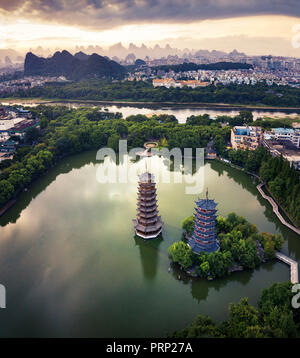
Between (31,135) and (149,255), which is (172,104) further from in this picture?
(149,255)

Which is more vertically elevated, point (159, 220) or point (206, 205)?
point (206, 205)

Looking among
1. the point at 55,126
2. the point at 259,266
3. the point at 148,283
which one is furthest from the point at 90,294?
the point at 55,126

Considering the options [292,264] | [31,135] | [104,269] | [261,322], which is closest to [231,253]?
[292,264]

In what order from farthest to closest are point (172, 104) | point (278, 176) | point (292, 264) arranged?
point (172, 104) → point (278, 176) → point (292, 264)

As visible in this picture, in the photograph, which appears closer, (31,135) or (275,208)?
(275,208)

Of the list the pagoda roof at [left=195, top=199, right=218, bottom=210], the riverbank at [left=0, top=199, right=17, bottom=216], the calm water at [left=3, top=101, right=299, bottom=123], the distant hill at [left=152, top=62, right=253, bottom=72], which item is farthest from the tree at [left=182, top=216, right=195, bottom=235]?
the distant hill at [left=152, top=62, right=253, bottom=72]

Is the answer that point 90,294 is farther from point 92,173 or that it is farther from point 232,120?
point 232,120
